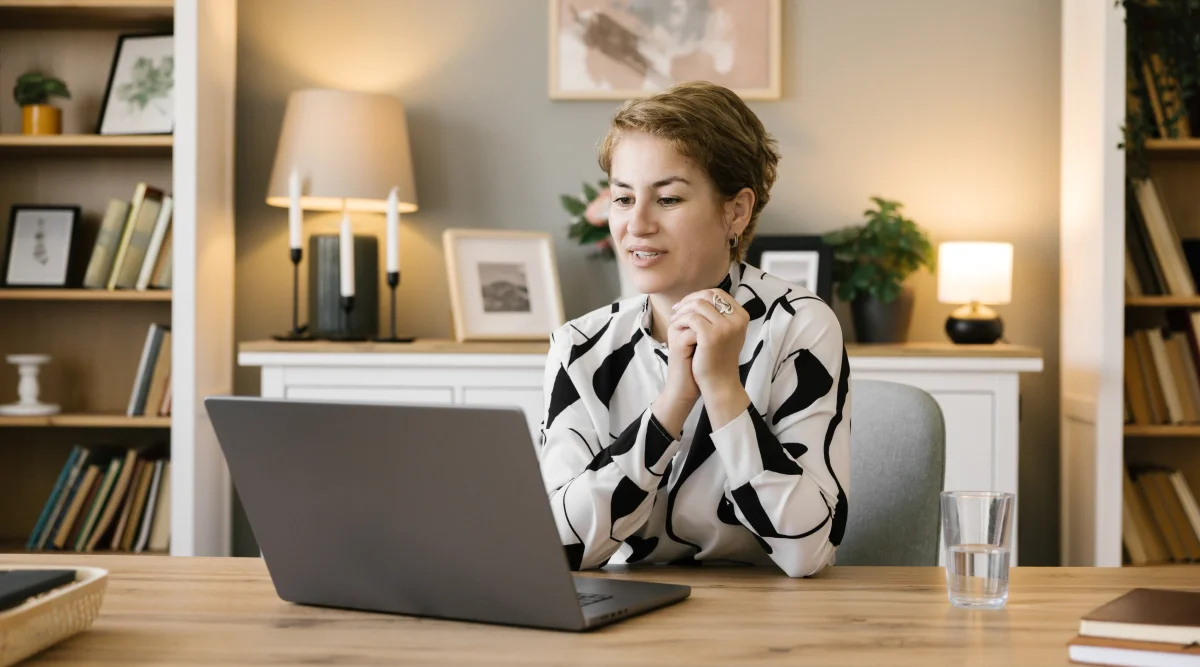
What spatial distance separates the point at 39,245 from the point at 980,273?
2.54 meters

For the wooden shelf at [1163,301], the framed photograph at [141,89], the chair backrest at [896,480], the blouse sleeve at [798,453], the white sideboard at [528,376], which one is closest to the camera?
the blouse sleeve at [798,453]

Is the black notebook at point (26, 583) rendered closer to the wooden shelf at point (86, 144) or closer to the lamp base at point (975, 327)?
the wooden shelf at point (86, 144)

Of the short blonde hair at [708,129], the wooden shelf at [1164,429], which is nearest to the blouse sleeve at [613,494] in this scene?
the short blonde hair at [708,129]

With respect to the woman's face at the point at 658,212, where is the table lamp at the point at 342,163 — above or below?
above

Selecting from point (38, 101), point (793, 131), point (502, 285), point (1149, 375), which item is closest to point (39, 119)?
point (38, 101)

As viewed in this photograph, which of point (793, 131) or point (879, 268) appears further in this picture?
point (793, 131)

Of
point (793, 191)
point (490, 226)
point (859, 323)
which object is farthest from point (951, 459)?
point (490, 226)

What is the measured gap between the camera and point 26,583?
2.88 ft

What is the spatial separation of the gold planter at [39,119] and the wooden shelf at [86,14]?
0.85 ft

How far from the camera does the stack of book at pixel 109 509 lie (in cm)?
306

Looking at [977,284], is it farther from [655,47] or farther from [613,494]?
[613,494]

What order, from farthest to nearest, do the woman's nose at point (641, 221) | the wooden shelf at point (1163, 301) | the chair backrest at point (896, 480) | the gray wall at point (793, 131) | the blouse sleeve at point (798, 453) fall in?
the gray wall at point (793, 131), the wooden shelf at point (1163, 301), the chair backrest at point (896, 480), the woman's nose at point (641, 221), the blouse sleeve at point (798, 453)

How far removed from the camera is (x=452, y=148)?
3.35 m

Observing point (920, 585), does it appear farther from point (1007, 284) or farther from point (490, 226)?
point (490, 226)
